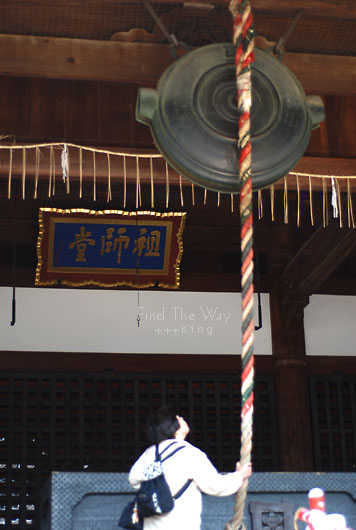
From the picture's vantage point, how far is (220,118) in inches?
128

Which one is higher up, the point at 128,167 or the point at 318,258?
the point at 318,258

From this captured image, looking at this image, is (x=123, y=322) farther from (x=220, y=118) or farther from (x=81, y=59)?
(x=220, y=118)

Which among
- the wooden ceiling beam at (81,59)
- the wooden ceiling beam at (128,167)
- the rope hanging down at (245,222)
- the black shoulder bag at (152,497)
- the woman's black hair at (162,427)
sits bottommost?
the black shoulder bag at (152,497)

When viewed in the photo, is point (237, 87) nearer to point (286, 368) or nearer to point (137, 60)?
point (137, 60)

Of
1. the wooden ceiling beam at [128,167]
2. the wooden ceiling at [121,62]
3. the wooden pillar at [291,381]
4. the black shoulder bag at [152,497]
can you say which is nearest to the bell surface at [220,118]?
the wooden ceiling at [121,62]

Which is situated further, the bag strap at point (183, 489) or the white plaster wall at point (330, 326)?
the white plaster wall at point (330, 326)

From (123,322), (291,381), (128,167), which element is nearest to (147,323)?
(123,322)

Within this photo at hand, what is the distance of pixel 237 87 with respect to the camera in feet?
10.4

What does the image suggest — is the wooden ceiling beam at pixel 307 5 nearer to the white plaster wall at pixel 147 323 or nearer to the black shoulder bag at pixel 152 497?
the black shoulder bag at pixel 152 497

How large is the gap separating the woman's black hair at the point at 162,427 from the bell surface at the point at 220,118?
3.07ft

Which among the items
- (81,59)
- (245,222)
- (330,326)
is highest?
(81,59)

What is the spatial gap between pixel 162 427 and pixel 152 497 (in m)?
0.30

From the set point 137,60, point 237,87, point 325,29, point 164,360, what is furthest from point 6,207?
point 237,87

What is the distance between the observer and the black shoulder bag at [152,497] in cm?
323
